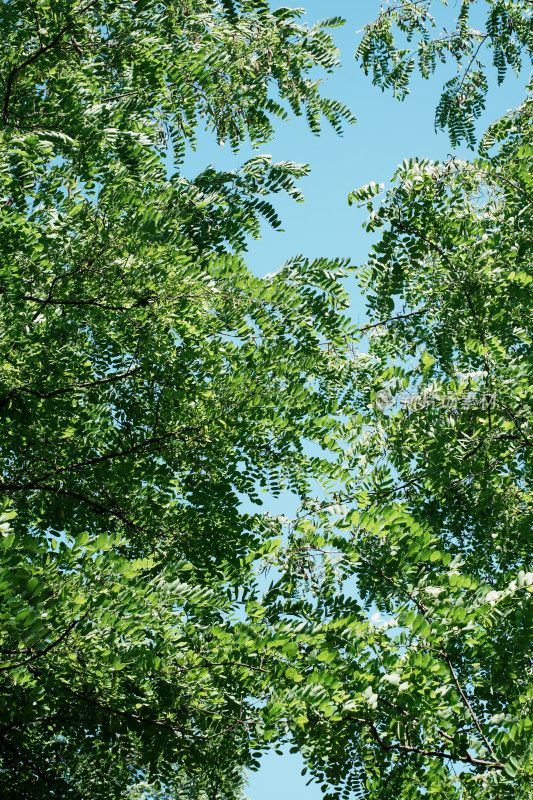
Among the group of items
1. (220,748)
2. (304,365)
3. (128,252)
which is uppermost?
(128,252)

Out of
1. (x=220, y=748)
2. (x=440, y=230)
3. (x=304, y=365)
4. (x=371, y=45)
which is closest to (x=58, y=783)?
(x=220, y=748)

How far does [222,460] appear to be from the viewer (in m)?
4.23

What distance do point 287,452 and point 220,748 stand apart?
1881mm

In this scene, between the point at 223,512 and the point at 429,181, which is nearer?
the point at 223,512

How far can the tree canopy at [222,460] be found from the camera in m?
3.08

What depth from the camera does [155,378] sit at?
4.55m

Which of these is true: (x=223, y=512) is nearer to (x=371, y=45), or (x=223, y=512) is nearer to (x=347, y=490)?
(x=347, y=490)

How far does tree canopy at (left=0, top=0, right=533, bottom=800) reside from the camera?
10.1 feet

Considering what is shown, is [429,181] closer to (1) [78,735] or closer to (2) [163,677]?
(2) [163,677]

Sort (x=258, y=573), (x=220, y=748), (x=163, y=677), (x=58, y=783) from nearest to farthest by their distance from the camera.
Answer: (x=163, y=677) → (x=220, y=748) → (x=58, y=783) → (x=258, y=573)

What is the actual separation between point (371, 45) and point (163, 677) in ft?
27.3

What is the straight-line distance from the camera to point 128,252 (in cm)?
429

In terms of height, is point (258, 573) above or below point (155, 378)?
below

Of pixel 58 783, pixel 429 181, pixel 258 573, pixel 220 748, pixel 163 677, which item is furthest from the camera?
pixel 429 181
